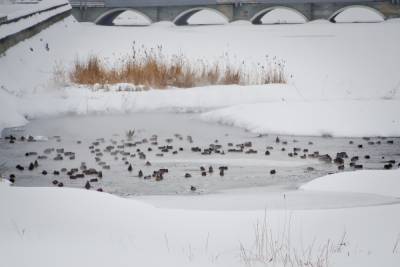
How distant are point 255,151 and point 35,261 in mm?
5510

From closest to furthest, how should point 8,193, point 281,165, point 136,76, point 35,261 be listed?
point 35,261 → point 8,193 → point 281,165 → point 136,76

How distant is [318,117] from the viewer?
12.3 metres

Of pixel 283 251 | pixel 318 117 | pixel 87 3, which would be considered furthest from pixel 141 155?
pixel 87 3

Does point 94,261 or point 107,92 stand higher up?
point 107,92

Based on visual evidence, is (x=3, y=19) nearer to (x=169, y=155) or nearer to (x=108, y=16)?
(x=169, y=155)

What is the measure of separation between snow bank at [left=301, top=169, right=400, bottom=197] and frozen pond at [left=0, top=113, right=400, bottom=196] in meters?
0.42

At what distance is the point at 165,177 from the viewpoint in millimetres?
8609

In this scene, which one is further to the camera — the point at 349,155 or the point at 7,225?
the point at 349,155

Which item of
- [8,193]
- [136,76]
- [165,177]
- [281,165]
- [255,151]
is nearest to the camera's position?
[8,193]

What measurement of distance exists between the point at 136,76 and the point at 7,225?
10.2 metres

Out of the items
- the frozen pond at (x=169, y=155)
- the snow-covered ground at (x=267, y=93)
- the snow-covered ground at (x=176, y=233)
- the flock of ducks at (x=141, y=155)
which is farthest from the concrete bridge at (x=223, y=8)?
the snow-covered ground at (x=176, y=233)

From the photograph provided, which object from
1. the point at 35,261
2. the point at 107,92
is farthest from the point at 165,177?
the point at 107,92

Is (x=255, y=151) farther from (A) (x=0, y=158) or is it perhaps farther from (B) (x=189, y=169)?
(A) (x=0, y=158)

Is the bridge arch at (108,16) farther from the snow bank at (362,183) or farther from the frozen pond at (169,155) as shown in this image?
the snow bank at (362,183)
